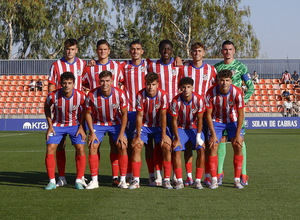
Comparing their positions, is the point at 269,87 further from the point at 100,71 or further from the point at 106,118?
the point at 106,118

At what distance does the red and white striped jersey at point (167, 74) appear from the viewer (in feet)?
23.2

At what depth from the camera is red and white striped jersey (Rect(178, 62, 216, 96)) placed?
7.07 meters

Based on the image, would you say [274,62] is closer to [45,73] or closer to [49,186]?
[45,73]

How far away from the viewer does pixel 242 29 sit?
42.4 meters

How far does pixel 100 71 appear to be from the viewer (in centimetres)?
710

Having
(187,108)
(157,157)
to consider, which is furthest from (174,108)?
(157,157)

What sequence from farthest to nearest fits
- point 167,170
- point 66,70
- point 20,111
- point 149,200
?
point 20,111 → point 66,70 → point 167,170 → point 149,200

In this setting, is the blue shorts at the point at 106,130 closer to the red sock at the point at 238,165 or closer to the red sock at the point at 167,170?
the red sock at the point at 167,170

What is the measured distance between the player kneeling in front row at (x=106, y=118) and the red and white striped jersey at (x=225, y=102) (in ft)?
3.64

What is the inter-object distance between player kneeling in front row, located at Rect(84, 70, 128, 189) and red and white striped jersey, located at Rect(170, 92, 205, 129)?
64 cm

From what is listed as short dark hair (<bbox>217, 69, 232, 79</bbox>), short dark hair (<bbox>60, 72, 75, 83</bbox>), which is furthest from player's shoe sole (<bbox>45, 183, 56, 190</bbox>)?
short dark hair (<bbox>217, 69, 232, 79</bbox>)

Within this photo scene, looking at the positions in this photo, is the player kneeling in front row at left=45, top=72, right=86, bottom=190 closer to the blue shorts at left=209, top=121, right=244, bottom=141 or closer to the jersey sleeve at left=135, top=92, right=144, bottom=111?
the jersey sleeve at left=135, top=92, right=144, bottom=111

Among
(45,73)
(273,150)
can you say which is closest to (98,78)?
(273,150)

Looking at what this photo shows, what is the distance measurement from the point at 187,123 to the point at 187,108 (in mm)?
232
